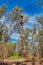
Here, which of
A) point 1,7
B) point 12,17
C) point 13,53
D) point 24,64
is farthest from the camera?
point 13,53

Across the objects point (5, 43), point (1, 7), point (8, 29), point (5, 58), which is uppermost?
point (1, 7)

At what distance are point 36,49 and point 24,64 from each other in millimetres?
4652

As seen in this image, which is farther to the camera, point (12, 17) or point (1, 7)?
point (12, 17)

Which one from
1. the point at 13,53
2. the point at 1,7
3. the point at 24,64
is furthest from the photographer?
the point at 13,53

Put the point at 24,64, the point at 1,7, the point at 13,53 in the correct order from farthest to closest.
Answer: the point at 13,53 < the point at 1,7 < the point at 24,64

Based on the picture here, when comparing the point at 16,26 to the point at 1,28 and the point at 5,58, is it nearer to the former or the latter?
the point at 1,28

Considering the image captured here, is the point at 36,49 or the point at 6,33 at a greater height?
the point at 6,33

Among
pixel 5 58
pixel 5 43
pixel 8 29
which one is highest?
pixel 8 29

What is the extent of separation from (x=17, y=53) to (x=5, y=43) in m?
1.84

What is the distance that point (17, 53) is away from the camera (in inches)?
947

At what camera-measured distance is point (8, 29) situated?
2272cm

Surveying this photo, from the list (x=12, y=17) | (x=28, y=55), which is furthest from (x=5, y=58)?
(x=12, y=17)

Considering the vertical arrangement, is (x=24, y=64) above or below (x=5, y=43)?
below

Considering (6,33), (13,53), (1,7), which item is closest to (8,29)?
(6,33)
